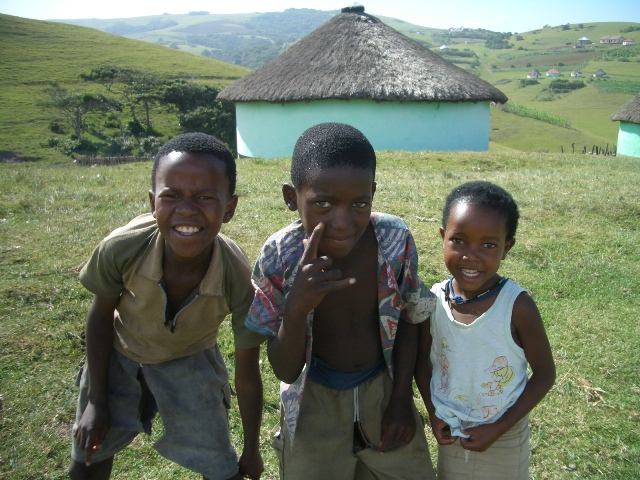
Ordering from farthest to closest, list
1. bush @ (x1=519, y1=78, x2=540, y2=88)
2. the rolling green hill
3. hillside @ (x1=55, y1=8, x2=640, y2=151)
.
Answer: bush @ (x1=519, y1=78, x2=540, y2=88) < hillside @ (x1=55, y1=8, x2=640, y2=151) < the rolling green hill

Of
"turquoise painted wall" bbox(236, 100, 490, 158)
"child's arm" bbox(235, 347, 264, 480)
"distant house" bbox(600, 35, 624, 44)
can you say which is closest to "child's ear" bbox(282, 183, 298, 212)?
"child's arm" bbox(235, 347, 264, 480)

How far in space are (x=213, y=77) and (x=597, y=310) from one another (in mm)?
50089

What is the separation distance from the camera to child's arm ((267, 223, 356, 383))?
1.53 m

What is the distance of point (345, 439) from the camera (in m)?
1.90

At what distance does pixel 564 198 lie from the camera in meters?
7.20

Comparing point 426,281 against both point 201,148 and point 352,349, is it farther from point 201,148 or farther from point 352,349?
point 201,148

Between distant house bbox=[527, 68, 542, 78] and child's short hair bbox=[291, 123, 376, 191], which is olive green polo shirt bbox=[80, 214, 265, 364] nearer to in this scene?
child's short hair bbox=[291, 123, 376, 191]

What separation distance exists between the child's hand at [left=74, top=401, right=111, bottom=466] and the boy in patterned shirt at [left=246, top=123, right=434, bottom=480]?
2.26ft

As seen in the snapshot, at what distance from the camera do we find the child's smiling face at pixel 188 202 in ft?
6.24

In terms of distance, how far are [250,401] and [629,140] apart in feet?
90.4

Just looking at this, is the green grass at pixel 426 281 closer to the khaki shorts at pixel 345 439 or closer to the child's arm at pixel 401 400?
the khaki shorts at pixel 345 439

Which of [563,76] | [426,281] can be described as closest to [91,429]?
[426,281]

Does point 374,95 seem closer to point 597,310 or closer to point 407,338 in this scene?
point 597,310

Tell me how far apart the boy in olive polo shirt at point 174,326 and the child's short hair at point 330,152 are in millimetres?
403
